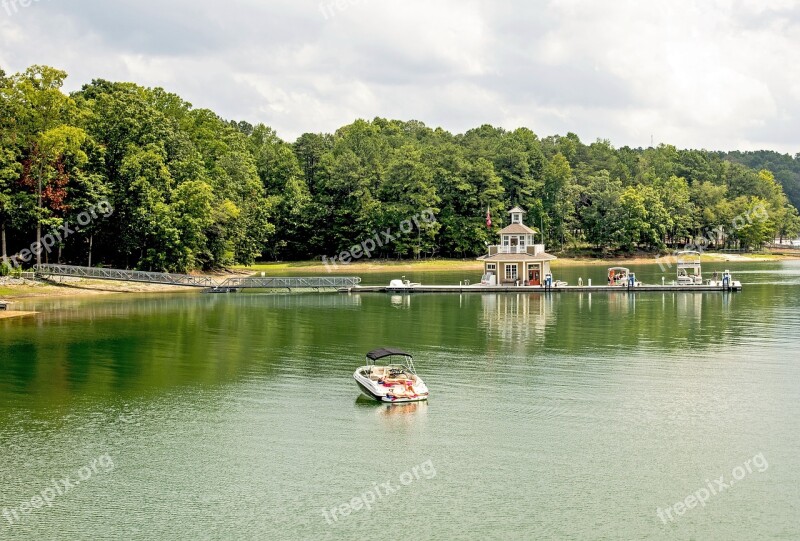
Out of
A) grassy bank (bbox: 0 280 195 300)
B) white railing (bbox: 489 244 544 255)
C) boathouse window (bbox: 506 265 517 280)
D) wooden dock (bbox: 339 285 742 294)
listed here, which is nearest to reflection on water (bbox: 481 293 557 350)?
wooden dock (bbox: 339 285 742 294)

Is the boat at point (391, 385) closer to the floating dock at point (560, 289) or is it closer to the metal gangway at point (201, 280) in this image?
the floating dock at point (560, 289)

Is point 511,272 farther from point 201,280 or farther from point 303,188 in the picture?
point 303,188

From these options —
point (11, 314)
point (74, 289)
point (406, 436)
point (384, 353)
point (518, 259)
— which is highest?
point (518, 259)

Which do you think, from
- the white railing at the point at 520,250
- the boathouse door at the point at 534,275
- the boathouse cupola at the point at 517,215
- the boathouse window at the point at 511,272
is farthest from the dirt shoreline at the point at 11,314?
the boathouse cupola at the point at 517,215

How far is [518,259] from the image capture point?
87750mm

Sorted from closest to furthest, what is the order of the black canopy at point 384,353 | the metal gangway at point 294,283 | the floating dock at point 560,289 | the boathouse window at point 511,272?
1. the black canopy at point 384,353
2. the floating dock at point 560,289
3. the metal gangway at point 294,283
4. the boathouse window at point 511,272

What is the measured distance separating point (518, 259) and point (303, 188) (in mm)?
65483

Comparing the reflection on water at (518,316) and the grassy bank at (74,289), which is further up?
the grassy bank at (74,289)

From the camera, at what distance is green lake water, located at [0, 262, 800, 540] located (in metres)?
22.3

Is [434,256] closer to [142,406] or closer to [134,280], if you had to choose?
[134,280]

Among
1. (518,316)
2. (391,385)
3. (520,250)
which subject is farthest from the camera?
(520,250)

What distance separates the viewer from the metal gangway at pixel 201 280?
85875mm

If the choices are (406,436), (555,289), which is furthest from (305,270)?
(406,436)

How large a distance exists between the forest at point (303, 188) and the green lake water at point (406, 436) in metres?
37.0
